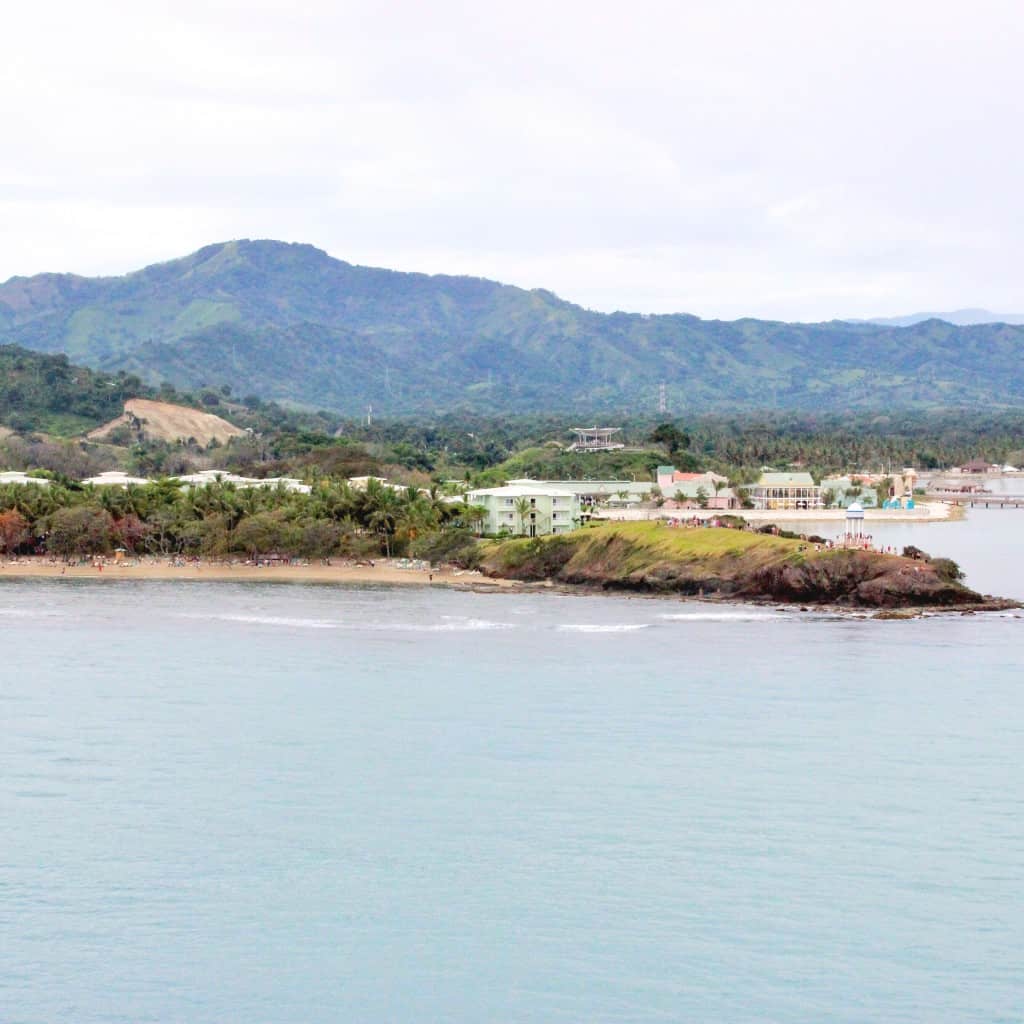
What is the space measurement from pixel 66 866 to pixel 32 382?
452 ft

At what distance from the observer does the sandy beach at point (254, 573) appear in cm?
6694

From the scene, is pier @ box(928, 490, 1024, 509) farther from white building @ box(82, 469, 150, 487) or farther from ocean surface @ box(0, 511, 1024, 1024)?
ocean surface @ box(0, 511, 1024, 1024)

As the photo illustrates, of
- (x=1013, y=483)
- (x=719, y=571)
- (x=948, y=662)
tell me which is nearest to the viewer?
(x=948, y=662)

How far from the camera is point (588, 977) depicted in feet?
66.7

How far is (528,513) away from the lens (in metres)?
77.6

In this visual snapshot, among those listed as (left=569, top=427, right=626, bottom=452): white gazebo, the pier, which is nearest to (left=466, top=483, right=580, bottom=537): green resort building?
the pier

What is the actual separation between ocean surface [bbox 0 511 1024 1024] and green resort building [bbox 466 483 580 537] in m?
32.2

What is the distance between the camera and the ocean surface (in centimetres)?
2016

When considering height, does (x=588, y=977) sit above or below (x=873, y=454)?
below

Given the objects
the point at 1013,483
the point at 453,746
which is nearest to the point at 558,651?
the point at 453,746

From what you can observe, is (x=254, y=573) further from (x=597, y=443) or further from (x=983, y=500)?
(x=597, y=443)

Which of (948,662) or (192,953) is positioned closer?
(192,953)

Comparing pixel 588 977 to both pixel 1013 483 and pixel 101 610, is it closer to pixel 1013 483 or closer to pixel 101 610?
pixel 101 610

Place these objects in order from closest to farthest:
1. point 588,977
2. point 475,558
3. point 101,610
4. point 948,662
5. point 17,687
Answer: point 588,977, point 17,687, point 948,662, point 101,610, point 475,558
